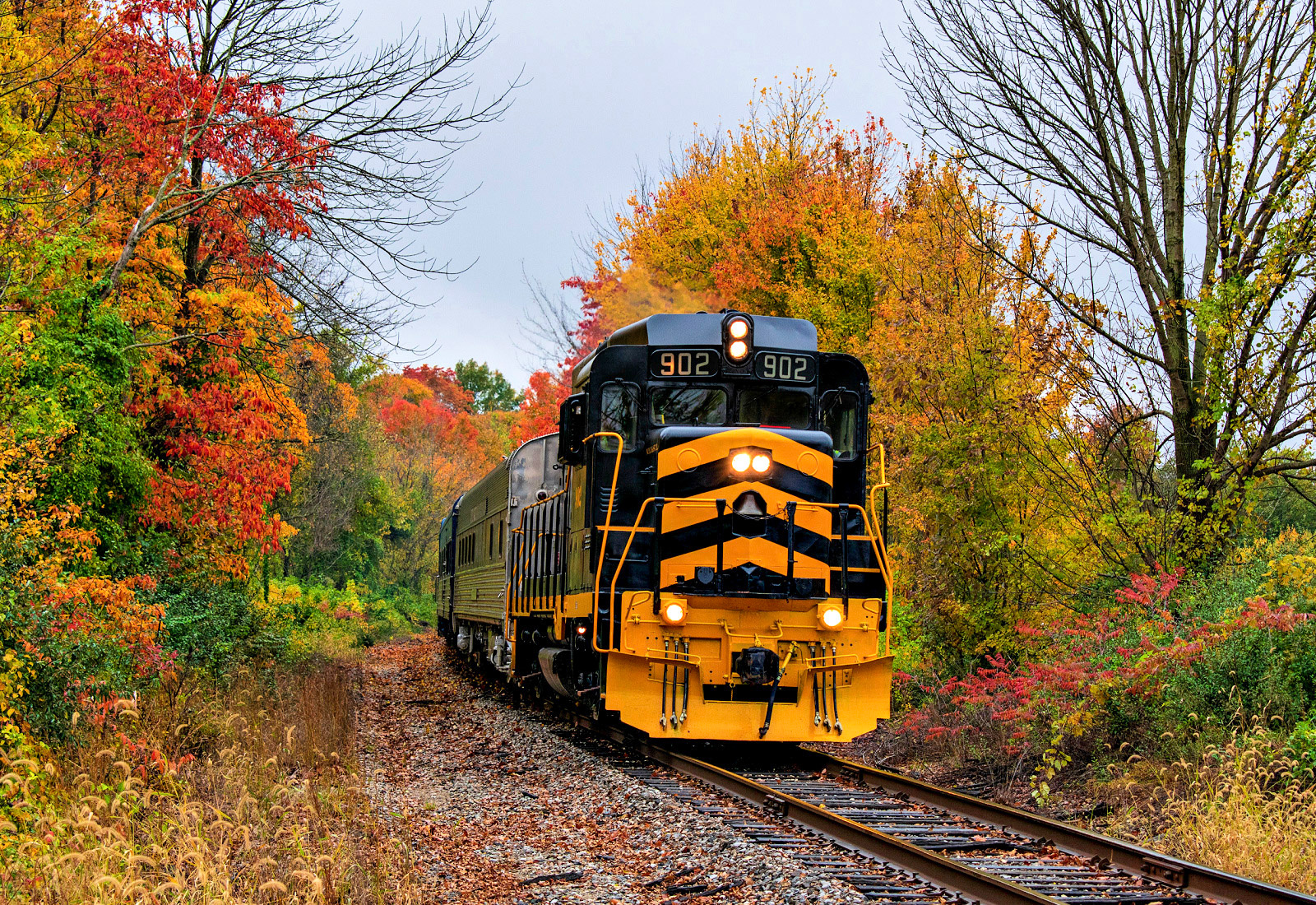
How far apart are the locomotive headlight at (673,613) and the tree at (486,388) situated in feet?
283

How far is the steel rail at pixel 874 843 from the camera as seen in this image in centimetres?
556

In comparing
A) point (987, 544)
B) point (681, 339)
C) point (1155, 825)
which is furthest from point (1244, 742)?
point (681, 339)

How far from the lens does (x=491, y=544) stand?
59.2ft

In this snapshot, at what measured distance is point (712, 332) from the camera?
10602 mm

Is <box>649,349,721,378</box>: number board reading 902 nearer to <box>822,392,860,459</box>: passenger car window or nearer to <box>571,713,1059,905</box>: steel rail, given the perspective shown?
<box>822,392,860,459</box>: passenger car window

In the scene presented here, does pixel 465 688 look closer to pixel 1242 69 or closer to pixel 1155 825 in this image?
pixel 1155 825

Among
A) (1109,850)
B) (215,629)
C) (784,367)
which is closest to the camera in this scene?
(1109,850)

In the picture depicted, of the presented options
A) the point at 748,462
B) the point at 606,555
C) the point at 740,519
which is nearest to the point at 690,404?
the point at 748,462

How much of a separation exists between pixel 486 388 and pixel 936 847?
301ft

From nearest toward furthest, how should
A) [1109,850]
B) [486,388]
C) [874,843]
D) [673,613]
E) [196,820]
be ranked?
[196,820], [1109,850], [874,843], [673,613], [486,388]

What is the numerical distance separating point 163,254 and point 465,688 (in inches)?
358

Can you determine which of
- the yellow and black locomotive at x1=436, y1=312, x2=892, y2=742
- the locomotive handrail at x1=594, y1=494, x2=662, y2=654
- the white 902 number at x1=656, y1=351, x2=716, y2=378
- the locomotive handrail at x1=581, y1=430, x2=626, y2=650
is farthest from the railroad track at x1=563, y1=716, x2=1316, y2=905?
the white 902 number at x1=656, y1=351, x2=716, y2=378

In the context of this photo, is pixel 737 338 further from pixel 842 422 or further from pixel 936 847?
pixel 936 847

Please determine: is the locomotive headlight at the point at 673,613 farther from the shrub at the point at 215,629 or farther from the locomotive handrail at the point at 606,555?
the shrub at the point at 215,629
